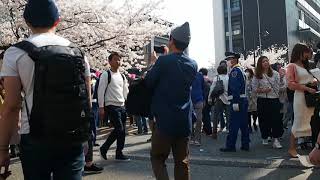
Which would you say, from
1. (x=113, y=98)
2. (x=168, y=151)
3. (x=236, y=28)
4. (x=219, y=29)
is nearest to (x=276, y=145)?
(x=113, y=98)

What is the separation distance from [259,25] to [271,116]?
2363 inches

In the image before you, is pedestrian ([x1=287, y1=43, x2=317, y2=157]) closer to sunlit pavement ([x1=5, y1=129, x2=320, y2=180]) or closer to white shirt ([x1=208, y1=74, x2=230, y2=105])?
sunlit pavement ([x1=5, y1=129, x2=320, y2=180])

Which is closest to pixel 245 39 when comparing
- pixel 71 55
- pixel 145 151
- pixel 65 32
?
pixel 65 32

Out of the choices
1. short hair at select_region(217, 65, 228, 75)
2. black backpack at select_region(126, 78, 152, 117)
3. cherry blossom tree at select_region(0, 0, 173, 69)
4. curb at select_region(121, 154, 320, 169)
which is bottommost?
curb at select_region(121, 154, 320, 169)

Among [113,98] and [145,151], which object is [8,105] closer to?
[113,98]

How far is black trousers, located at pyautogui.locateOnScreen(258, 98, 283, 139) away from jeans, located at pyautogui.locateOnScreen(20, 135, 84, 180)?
6.34 meters

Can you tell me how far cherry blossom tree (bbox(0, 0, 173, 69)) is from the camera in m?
13.2

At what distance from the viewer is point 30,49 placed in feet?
8.58

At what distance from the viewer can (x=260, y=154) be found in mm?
7754

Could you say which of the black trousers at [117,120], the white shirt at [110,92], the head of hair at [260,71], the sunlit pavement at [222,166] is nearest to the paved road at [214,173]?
the sunlit pavement at [222,166]

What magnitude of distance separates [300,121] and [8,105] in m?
5.13

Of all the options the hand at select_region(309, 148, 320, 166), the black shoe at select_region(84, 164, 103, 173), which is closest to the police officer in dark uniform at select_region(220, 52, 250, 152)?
the black shoe at select_region(84, 164, 103, 173)

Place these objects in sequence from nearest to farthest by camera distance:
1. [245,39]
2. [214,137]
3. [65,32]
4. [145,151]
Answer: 1. [145,151]
2. [214,137]
3. [65,32]
4. [245,39]

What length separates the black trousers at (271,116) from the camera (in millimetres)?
8508
